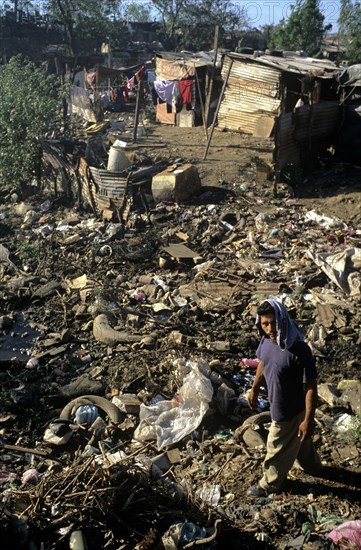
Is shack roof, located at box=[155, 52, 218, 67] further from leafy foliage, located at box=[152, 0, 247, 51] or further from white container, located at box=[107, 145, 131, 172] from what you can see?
Answer: leafy foliage, located at box=[152, 0, 247, 51]

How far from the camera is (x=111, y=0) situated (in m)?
38.1

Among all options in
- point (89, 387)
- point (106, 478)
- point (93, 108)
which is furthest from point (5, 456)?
point (93, 108)

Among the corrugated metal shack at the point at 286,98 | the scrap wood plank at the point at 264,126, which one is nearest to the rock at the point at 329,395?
the corrugated metal shack at the point at 286,98

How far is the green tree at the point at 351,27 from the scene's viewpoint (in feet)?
92.1

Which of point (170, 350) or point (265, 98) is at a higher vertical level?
point (265, 98)

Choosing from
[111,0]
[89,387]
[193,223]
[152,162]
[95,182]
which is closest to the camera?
[89,387]

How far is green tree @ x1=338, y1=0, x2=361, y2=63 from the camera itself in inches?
1105

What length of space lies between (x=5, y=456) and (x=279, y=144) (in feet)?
26.8

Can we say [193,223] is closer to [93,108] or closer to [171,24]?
[93,108]

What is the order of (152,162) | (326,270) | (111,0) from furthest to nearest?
1. (111,0)
2. (152,162)
3. (326,270)

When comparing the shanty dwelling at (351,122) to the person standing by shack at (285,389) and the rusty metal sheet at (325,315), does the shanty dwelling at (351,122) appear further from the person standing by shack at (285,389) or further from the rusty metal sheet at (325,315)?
the person standing by shack at (285,389)

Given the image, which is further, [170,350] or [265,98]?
[265,98]

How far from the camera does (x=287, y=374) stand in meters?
3.39

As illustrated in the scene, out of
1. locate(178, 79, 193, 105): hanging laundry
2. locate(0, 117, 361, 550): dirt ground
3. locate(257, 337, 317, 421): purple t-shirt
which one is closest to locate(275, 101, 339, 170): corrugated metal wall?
locate(0, 117, 361, 550): dirt ground
